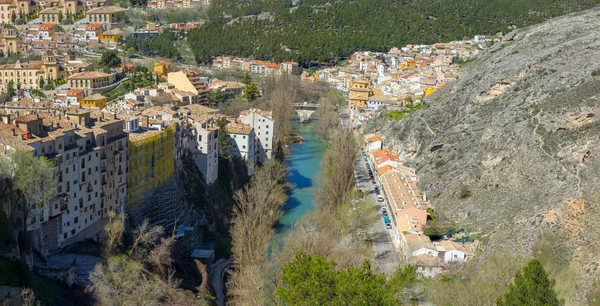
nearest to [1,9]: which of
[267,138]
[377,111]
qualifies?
[377,111]

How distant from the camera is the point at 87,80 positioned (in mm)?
47281

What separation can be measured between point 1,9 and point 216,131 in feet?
179

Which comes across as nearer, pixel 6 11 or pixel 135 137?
pixel 135 137

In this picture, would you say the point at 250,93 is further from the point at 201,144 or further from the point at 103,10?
the point at 103,10

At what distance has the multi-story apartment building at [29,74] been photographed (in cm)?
4972

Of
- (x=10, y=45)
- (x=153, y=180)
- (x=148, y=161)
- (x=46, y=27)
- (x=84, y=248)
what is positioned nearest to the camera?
(x=84, y=248)

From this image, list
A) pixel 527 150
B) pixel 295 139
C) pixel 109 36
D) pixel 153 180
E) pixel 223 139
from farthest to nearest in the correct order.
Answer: pixel 109 36, pixel 295 139, pixel 223 139, pixel 527 150, pixel 153 180

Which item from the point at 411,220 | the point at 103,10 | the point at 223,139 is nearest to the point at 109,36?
the point at 103,10

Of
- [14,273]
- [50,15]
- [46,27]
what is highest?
[50,15]

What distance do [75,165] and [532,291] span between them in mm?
13555

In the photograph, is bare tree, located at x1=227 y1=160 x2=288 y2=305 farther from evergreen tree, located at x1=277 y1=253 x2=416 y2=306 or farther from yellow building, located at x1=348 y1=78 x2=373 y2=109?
yellow building, located at x1=348 y1=78 x2=373 y2=109

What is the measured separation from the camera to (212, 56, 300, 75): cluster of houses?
242ft

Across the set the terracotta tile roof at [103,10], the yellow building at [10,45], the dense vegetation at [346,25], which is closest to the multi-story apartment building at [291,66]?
the dense vegetation at [346,25]

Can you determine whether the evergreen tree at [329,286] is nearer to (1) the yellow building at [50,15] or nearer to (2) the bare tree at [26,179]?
(2) the bare tree at [26,179]
